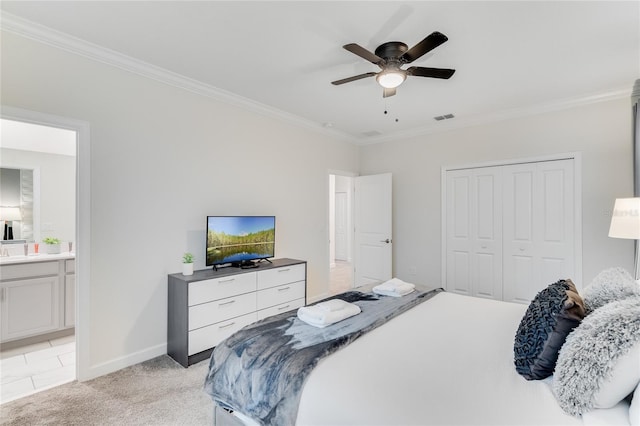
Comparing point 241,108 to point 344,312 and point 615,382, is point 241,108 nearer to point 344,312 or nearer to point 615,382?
point 344,312

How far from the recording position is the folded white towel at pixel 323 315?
1.89 meters

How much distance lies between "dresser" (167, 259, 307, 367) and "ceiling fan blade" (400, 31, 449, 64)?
2460 mm

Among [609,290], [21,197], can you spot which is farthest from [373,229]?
[21,197]

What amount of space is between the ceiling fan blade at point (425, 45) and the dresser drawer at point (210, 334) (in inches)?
110

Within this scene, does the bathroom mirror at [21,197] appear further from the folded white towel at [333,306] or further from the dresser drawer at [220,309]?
the folded white towel at [333,306]

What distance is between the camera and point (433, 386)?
129cm

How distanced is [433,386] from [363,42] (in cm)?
240

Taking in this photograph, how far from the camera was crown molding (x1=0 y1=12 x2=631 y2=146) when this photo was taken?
2281 mm

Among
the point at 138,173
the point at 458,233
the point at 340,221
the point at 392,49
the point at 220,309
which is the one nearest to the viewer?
the point at 392,49

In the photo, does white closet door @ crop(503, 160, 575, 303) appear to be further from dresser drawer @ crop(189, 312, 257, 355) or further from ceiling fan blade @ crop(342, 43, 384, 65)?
dresser drawer @ crop(189, 312, 257, 355)

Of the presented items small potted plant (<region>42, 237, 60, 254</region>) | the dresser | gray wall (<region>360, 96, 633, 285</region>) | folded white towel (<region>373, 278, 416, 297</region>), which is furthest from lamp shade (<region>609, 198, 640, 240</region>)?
small potted plant (<region>42, 237, 60, 254</region>)

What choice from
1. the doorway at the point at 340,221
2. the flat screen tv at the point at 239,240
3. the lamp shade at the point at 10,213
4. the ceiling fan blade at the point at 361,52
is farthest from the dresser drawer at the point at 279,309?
the doorway at the point at 340,221

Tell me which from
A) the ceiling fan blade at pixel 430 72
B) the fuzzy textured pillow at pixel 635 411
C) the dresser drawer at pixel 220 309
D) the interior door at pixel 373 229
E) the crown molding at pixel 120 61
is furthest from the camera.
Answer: the interior door at pixel 373 229

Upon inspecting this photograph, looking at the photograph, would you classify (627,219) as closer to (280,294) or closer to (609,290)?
(609,290)
